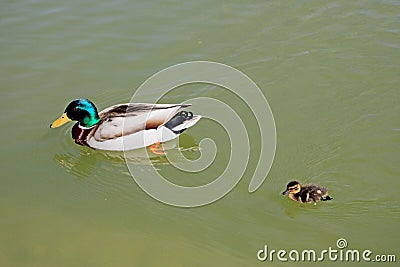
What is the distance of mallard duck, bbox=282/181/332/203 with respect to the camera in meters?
5.20

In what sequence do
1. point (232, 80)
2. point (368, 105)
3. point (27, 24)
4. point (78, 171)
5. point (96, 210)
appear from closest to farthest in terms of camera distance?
point (96, 210) < point (78, 171) < point (368, 105) < point (232, 80) < point (27, 24)

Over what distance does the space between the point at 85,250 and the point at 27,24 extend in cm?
435

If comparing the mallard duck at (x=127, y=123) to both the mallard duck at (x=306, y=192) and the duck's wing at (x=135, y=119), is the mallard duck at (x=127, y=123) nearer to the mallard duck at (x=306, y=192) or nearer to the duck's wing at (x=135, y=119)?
the duck's wing at (x=135, y=119)

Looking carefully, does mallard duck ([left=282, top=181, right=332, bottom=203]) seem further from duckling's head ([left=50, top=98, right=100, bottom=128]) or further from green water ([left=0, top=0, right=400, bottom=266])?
duckling's head ([left=50, top=98, right=100, bottom=128])

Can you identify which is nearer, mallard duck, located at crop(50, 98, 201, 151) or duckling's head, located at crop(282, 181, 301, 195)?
duckling's head, located at crop(282, 181, 301, 195)

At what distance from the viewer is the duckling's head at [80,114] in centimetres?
628

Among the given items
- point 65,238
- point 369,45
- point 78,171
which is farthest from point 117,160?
point 369,45

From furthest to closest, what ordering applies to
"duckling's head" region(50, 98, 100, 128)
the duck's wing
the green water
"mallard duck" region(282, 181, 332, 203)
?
"duckling's head" region(50, 98, 100, 128), the duck's wing, "mallard duck" region(282, 181, 332, 203), the green water

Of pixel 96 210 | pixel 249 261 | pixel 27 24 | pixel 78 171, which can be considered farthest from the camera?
pixel 27 24

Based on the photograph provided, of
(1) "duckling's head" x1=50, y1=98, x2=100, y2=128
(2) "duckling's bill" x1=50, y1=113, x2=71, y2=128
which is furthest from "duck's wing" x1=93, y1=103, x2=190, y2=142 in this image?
(2) "duckling's bill" x1=50, y1=113, x2=71, y2=128

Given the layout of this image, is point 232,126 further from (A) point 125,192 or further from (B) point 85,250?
(B) point 85,250

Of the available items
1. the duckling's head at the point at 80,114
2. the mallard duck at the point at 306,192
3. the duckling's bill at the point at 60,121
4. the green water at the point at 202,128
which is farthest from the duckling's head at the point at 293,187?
the duckling's bill at the point at 60,121

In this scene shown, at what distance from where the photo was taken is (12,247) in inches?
201

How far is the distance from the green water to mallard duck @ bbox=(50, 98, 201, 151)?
0.62 ft
